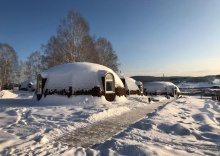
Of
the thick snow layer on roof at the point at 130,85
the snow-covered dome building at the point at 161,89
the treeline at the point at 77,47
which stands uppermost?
the treeline at the point at 77,47

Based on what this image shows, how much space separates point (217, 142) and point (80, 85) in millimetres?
12016

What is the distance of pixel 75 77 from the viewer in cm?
1706

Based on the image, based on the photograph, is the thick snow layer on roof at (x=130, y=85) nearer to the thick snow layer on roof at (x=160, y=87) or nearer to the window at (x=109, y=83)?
the window at (x=109, y=83)

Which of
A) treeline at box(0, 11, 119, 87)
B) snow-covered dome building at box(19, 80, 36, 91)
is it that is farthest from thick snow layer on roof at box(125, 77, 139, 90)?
snow-covered dome building at box(19, 80, 36, 91)

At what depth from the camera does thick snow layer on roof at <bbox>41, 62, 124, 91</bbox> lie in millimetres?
16872

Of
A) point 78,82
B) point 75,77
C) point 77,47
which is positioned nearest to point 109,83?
point 78,82

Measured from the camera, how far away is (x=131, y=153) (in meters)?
5.00

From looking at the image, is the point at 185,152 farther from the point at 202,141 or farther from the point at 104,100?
the point at 104,100

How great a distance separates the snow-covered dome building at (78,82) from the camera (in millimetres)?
16797

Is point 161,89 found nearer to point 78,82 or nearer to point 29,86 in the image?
point 29,86

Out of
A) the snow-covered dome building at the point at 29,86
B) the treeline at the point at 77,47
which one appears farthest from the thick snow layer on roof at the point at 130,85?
the snow-covered dome building at the point at 29,86

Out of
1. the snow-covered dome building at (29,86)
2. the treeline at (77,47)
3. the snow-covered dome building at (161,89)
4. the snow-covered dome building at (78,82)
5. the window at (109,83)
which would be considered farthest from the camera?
the snow-covered dome building at (29,86)

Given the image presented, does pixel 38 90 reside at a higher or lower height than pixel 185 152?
higher

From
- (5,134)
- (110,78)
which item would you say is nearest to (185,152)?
(5,134)
